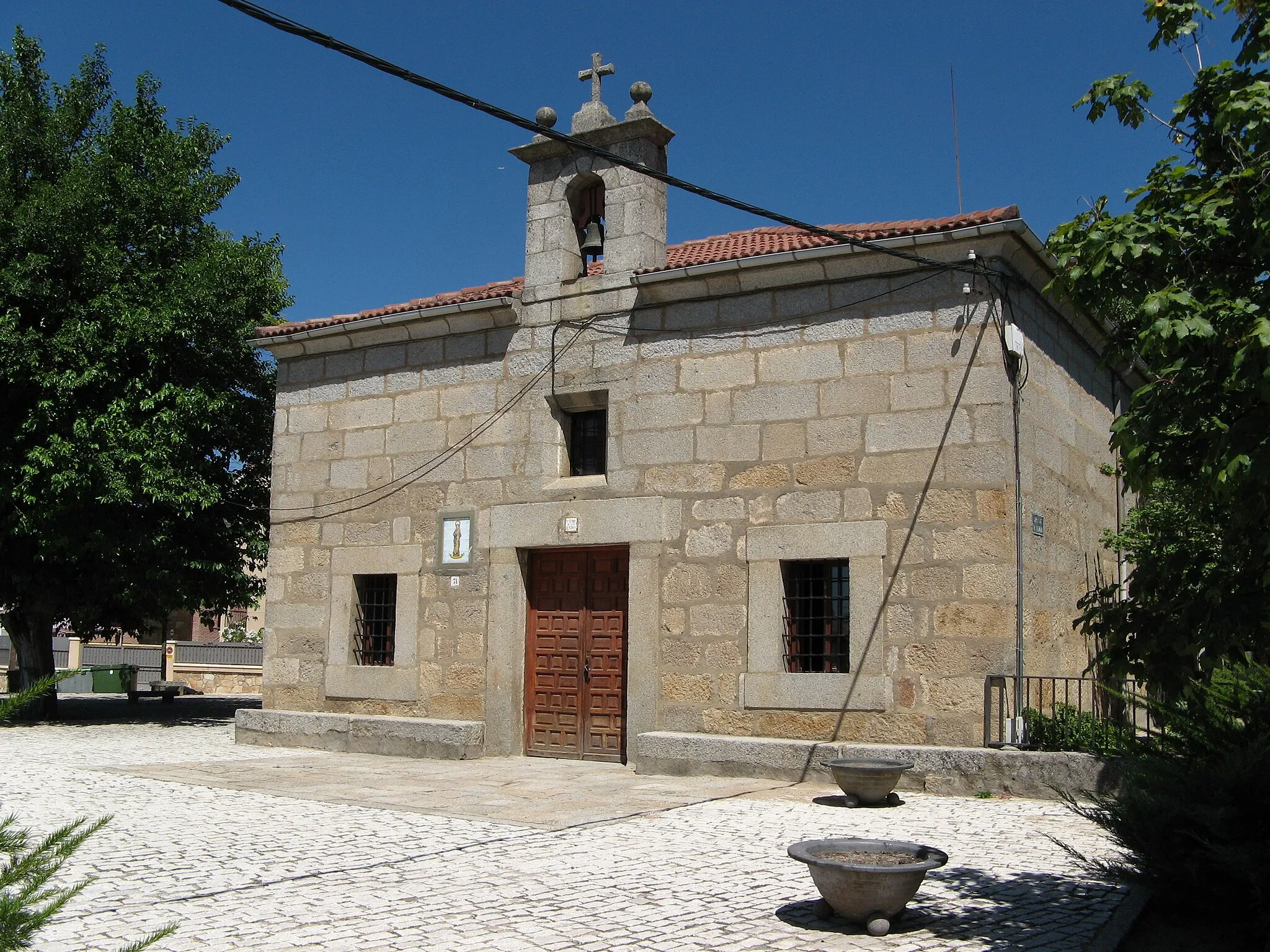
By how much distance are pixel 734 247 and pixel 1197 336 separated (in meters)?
8.68

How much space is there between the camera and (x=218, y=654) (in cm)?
3269

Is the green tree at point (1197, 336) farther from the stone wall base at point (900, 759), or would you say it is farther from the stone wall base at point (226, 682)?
the stone wall base at point (226, 682)

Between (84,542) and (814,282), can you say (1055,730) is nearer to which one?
(814,282)

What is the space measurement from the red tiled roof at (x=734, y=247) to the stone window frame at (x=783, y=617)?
2674mm

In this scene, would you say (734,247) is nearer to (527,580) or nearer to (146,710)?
(527,580)

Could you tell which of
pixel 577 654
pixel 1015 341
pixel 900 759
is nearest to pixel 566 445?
pixel 577 654

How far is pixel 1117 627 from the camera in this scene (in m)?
5.11

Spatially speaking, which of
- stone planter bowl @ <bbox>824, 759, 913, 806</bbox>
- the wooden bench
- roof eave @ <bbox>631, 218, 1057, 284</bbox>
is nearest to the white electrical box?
roof eave @ <bbox>631, 218, 1057, 284</bbox>

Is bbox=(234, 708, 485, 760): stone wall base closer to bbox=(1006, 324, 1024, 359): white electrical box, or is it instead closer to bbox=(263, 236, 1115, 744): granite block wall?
bbox=(263, 236, 1115, 744): granite block wall

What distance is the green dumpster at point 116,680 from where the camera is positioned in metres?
24.3

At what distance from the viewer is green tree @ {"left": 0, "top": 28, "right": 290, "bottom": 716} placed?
50.0 feet

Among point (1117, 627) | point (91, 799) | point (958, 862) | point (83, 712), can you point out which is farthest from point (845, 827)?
point (83, 712)

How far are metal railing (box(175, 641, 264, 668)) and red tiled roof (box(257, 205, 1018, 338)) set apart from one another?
20.3 meters

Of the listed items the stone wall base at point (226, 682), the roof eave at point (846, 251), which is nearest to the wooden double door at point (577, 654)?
the roof eave at point (846, 251)
